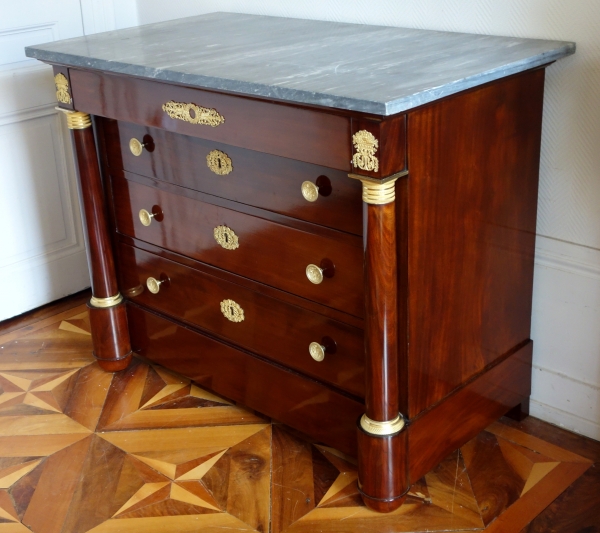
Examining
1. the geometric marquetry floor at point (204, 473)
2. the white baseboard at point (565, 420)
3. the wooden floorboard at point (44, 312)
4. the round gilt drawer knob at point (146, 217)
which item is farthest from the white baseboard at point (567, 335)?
the wooden floorboard at point (44, 312)

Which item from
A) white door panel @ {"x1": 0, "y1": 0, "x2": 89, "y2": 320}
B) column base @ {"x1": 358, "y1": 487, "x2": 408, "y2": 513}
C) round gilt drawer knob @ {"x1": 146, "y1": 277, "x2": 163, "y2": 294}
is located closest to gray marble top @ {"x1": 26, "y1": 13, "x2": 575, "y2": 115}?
white door panel @ {"x1": 0, "y1": 0, "x2": 89, "y2": 320}

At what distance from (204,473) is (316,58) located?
3.18 feet

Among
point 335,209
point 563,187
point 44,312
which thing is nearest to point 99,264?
point 44,312

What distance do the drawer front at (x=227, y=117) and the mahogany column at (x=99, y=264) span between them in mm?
110

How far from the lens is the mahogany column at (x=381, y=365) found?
1.42 metres

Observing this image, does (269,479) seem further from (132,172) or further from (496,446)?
(132,172)

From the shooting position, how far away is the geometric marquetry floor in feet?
5.57

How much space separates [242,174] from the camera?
1723 millimetres

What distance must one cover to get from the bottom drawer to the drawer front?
56cm

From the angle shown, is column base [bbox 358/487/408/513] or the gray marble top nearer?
the gray marble top

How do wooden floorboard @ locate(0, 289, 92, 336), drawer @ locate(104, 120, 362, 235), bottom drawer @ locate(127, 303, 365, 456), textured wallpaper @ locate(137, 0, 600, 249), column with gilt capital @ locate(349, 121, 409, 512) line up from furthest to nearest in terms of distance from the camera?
1. wooden floorboard @ locate(0, 289, 92, 336)
2. bottom drawer @ locate(127, 303, 365, 456)
3. textured wallpaper @ locate(137, 0, 600, 249)
4. drawer @ locate(104, 120, 362, 235)
5. column with gilt capital @ locate(349, 121, 409, 512)

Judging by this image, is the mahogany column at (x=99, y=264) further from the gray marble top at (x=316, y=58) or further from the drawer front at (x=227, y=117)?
the gray marble top at (x=316, y=58)

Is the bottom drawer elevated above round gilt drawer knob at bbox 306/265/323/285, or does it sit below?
below

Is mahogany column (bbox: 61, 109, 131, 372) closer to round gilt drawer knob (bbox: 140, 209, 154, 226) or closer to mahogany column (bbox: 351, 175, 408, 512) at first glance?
round gilt drawer knob (bbox: 140, 209, 154, 226)
